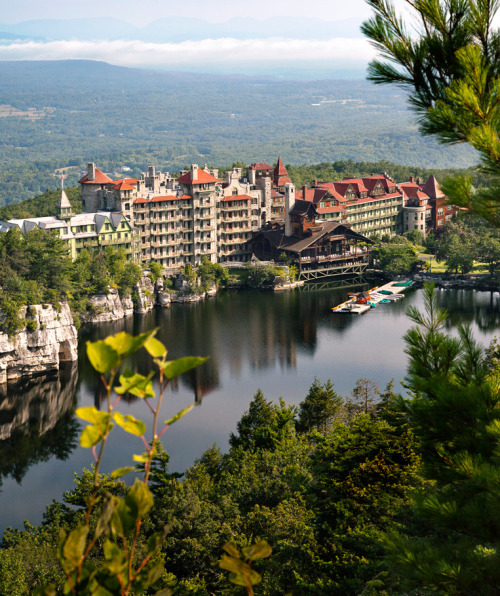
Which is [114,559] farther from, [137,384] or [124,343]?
[124,343]

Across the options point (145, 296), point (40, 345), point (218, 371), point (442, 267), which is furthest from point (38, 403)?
point (442, 267)

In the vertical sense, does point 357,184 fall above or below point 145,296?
above

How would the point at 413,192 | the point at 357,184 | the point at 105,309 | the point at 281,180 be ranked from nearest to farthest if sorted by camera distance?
the point at 105,309 < the point at 357,184 < the point at 281,180 < the point at 413,192

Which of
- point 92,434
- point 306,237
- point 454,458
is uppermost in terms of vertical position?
point 92,434

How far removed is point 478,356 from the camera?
7723mm

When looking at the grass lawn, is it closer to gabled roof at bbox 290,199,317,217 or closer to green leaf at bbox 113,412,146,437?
gabled roof at bbox 290,199,317,217

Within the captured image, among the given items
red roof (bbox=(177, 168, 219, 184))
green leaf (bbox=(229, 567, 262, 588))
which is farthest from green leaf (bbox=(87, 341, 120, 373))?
red roof (bbox=(177, 168, 219, 184))

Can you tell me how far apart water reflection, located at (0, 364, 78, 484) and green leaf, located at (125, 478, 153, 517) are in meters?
23.5

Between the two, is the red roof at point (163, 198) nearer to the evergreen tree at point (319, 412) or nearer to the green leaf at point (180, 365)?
the evergreen tree at point (319, 412)

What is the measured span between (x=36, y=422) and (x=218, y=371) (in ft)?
29.9

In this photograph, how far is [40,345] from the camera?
35906 mm

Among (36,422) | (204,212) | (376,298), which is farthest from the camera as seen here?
(204,212)

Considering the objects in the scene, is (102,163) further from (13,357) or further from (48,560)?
(48,560)

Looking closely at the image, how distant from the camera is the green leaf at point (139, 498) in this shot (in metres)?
3.35
